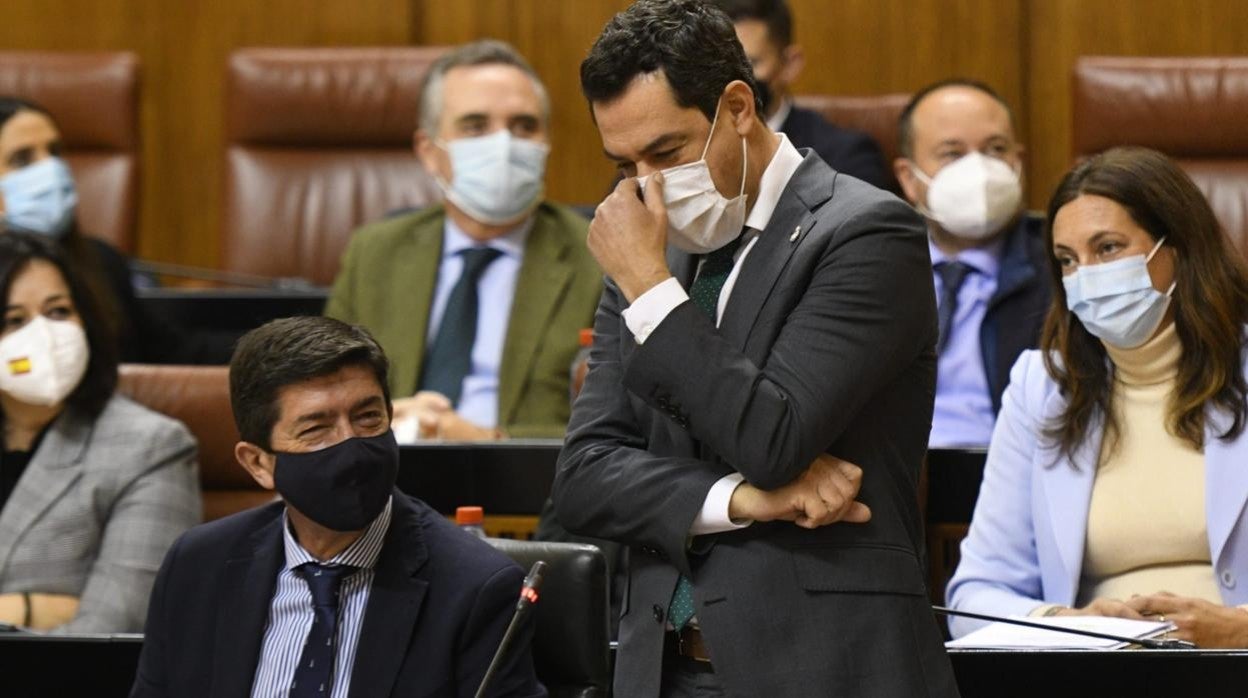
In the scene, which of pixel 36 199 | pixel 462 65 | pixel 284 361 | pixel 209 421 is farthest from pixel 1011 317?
pixel 36 199

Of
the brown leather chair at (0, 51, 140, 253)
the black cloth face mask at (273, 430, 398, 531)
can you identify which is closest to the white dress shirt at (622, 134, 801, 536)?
the black cloth face mask at (273, 430, 398, 531)

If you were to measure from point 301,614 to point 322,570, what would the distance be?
0.17ft

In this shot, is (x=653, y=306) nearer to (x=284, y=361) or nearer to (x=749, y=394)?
(x=749, y=394)

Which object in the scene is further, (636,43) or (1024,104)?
(1024,104)

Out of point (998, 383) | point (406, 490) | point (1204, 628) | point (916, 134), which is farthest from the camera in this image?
point (916, 134)

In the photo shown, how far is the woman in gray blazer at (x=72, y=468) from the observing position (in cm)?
258

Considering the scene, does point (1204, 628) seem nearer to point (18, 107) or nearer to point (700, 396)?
point (700, 396)

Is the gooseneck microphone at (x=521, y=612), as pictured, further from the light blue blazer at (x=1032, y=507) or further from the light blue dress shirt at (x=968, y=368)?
the light blue dress shirt at (x=968, y=368)

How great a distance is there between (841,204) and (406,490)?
110 centimetres

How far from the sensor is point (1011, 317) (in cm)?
299

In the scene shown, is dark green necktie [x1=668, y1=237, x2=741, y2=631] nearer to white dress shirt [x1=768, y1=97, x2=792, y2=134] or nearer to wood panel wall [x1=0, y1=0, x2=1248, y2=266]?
white dress shirt [x1=768, y1=97, x2=792, y2=134]

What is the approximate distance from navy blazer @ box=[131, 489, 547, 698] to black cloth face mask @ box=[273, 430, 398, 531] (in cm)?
5

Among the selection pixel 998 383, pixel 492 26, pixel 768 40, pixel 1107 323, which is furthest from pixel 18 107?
pixel 1107 323

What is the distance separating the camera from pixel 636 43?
161 centimetres
